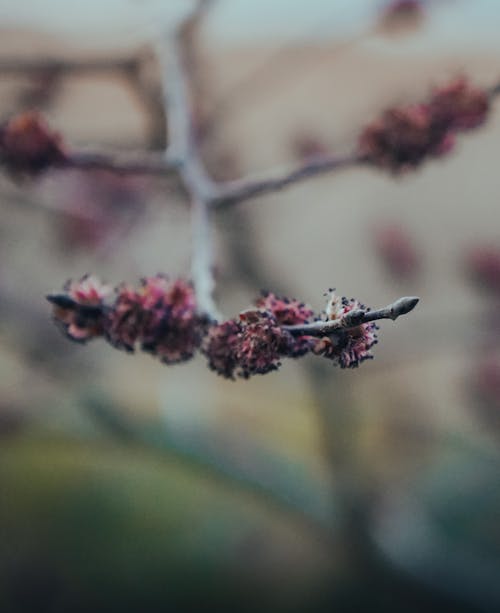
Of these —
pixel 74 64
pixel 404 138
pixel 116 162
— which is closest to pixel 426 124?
pixel 404 138

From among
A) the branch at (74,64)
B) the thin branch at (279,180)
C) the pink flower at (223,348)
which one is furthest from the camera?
the branch at (74,64)

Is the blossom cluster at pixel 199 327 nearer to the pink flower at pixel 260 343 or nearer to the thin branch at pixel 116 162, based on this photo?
the pink flower at pixel 260 343

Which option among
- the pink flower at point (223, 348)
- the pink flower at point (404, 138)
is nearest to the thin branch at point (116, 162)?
the pink flower at point (404, 138)

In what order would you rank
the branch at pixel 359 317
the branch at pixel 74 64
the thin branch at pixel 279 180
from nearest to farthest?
the branch at pixel 359 317 < the thin branch at pixel 279 180 < the branch at pixel 74 64

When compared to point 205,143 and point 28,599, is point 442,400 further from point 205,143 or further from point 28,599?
point 28,599

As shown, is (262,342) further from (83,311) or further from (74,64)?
(74,64)

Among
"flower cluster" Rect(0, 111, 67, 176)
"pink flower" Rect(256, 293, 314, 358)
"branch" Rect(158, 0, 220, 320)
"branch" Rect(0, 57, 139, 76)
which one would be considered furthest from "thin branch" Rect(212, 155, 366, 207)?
"branch" Rect(0, 57, 139, 76)

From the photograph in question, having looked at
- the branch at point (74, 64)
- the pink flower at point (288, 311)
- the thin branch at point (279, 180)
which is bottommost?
the pink flower at point (288, 311)
